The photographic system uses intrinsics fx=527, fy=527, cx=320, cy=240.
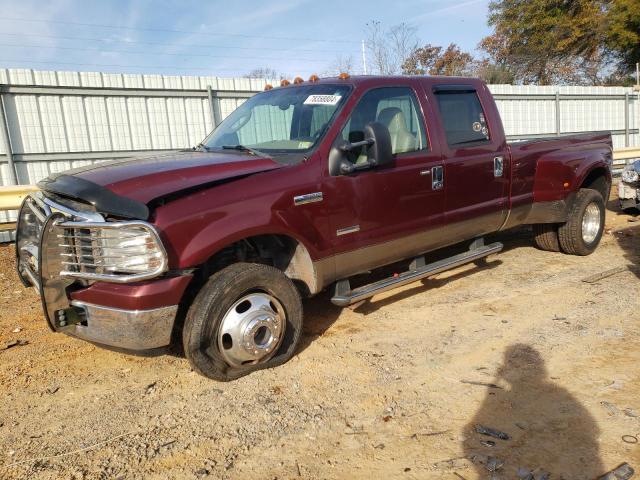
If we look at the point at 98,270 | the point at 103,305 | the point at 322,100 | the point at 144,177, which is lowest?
the point at 103,305

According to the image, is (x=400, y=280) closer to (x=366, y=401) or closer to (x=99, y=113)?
(x=366, y=401)

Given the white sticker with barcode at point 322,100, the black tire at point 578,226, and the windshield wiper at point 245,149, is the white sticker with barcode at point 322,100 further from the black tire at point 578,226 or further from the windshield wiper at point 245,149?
A: the black tire at point 578,226

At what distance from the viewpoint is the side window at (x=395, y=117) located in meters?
4.21

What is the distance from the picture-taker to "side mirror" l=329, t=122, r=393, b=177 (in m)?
3.87

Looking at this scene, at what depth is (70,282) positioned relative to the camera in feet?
10.8

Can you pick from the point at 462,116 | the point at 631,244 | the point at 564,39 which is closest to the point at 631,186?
the point at 631,244

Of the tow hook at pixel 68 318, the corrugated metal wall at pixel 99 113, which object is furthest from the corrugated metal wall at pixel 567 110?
the tow hook at pixel 68 318

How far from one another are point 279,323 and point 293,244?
2.04 ft

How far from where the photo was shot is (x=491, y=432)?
2871 millimetres

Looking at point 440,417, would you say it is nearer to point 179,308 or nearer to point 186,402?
point 186,402

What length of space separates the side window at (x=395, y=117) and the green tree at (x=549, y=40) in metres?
26.4

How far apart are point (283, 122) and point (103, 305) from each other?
2090 millimetres

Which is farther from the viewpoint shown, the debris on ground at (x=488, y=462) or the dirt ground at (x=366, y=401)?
the dirt ground at (x=366, y=401)

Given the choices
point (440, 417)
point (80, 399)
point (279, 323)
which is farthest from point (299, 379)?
point (80, 399)
